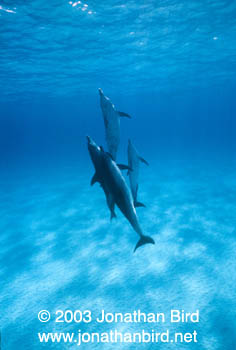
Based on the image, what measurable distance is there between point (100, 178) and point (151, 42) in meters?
20.6

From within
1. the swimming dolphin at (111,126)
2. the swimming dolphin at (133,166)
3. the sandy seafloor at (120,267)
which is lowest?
the sandy seafloor at (120,267)

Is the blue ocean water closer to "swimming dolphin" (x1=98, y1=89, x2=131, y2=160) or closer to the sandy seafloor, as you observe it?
the sandy seafloor

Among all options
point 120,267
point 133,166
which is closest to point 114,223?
point 120,267

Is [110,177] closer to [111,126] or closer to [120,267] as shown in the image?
[111,126]

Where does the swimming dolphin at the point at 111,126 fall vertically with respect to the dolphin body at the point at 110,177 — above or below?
above

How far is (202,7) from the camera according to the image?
44.0 ft

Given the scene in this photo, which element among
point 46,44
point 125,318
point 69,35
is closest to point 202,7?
point 69,35

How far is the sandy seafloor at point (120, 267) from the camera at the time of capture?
4738 mm

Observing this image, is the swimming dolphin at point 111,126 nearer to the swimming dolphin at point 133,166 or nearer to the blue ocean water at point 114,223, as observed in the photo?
the swimming dolphin at point 133,166

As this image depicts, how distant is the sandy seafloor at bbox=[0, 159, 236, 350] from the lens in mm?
4738

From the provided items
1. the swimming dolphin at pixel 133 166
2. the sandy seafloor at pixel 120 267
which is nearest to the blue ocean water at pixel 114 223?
the sandy seafloor at pixel 120 267

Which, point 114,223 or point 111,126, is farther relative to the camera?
point 114,223

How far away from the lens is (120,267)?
663cm

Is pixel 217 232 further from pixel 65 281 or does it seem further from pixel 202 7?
pixel 202 7
